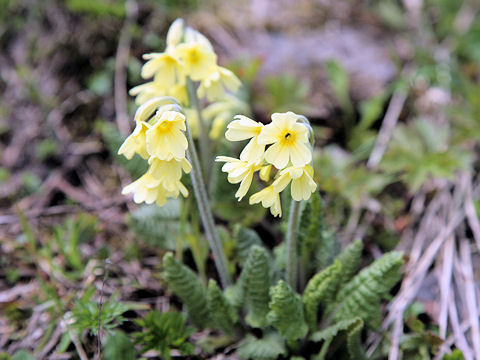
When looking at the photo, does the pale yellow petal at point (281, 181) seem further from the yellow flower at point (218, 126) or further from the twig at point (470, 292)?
the twig at point (470, 292)

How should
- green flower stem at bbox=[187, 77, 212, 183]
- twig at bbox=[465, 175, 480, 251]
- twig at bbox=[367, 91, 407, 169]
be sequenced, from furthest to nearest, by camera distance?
twig at bbox=[367, 91, 407, 169], twig at bbox=[465, 175, 480, 251], green flower stem at bbox=[187, 77, 212, 183]

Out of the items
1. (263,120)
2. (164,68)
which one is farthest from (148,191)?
(263,120)

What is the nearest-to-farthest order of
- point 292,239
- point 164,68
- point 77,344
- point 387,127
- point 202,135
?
point 292,239 < point 77,344 < point 164,68 < point 202,135 < point 387,127

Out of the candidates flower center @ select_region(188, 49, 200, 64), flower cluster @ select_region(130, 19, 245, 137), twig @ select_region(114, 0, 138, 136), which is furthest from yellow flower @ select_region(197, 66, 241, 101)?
twig @ select_region(114, 0, 138, 136)

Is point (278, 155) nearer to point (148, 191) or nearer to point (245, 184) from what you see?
point (245, 184)

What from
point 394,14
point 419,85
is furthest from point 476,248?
point 394,14

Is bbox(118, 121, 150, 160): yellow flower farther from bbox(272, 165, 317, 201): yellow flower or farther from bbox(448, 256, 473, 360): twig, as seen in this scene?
bbox(448, 256, 473, 360): twig

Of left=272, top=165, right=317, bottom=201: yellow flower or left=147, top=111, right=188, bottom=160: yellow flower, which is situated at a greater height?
left=147, top=111, right=188, bottom=160: yellow flower

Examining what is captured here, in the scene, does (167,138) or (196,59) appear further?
(196,59)
